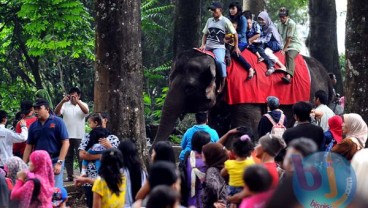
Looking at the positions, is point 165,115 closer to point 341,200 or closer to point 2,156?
point 2,156

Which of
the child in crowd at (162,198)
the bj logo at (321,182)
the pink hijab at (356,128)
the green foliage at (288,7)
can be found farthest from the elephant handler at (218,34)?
the green foliage at (288,7)

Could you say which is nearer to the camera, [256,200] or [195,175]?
[256,200]

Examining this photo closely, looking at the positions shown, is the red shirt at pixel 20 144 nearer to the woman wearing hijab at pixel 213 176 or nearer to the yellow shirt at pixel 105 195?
the woman wearing hijab at pixel 213 176

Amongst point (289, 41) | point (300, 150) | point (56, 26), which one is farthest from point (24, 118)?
point (300, 150)

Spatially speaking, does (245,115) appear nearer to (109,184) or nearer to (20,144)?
(20,144)

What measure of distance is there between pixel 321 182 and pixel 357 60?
6.13 metres

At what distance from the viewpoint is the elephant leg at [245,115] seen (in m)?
18.4

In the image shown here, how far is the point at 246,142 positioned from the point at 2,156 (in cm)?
476

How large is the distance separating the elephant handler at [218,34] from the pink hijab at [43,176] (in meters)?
7.15

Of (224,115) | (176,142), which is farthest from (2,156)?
(176,142)

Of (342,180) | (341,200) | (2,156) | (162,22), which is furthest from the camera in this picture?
(162,22)

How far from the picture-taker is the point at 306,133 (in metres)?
12.2

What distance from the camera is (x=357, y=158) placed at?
9.83 m

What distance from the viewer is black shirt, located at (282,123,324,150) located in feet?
39.8
